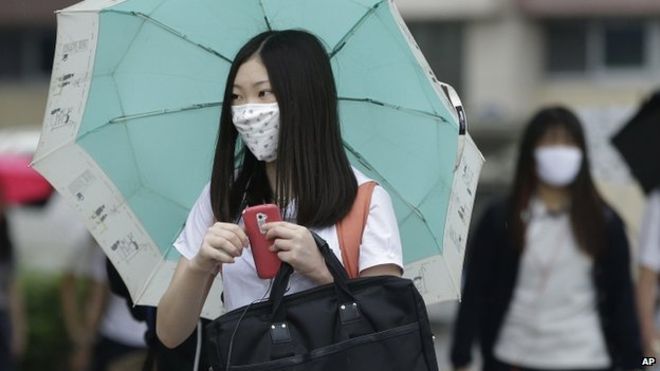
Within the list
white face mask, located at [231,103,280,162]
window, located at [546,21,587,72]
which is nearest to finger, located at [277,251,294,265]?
white face mask, located at [231,103,280,162]

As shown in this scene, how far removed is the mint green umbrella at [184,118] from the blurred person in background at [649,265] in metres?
2.80

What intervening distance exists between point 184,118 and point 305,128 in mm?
676

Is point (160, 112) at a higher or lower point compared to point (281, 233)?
higher

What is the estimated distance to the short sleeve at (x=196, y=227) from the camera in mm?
3227

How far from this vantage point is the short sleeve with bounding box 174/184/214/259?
10.6 feet

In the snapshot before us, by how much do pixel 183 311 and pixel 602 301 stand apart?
2.83 m

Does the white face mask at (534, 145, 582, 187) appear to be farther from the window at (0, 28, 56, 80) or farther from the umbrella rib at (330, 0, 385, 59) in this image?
the window at (0, 28, 56, 80)

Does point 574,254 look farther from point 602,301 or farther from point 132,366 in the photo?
point 132,366

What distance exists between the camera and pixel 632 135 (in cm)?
657

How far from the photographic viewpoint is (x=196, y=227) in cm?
328

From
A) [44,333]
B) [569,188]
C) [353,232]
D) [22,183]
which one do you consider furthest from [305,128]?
[44,333]

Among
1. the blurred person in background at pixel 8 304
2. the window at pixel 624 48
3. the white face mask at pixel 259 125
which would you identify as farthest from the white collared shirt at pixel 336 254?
the window at pixel 624 48

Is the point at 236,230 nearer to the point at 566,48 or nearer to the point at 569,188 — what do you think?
the point at 569,188

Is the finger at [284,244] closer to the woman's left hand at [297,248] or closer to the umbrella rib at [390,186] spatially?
the woman's left hand at [297,248]
